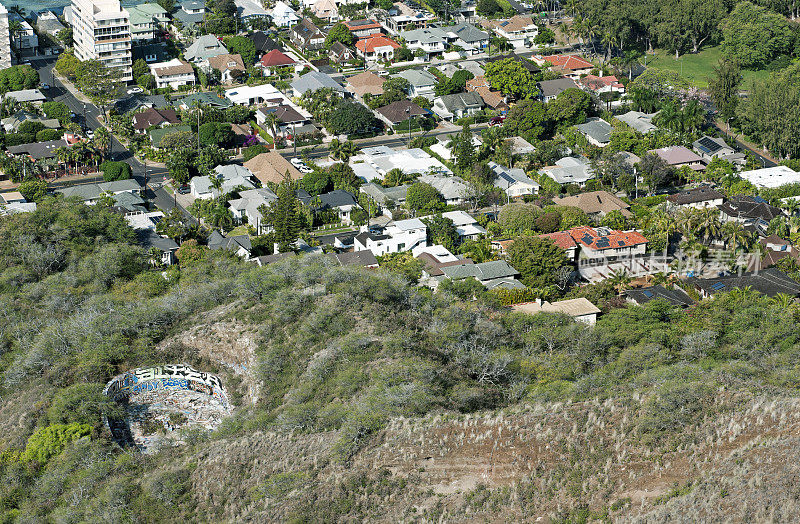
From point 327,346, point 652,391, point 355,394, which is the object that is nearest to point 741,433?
point 652,391

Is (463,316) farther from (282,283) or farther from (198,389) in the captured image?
(198,389)

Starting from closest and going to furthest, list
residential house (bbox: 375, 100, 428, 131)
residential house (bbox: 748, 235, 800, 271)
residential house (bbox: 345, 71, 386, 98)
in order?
1. residential house (bbox: 748, 235, 800, 271)
2. residential house (bbox: 375, 100, 428, 131)
3. residential house (bbox: 345, 71, 386, 98)

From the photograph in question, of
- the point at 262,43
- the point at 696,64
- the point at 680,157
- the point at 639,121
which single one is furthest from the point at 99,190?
the point at 696,64

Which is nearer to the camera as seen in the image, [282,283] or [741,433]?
[741,433]

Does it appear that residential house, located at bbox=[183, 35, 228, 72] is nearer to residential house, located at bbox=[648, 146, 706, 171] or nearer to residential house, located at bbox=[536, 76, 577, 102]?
residential house, located at bbox=[536, 76, 577, 102]

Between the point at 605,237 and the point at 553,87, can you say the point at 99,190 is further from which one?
the point at 553,87

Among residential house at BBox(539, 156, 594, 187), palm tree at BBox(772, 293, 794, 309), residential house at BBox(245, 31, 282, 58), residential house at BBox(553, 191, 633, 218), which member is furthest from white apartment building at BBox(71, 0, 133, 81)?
palm tree at BBox(772, 293, 794, 309)
